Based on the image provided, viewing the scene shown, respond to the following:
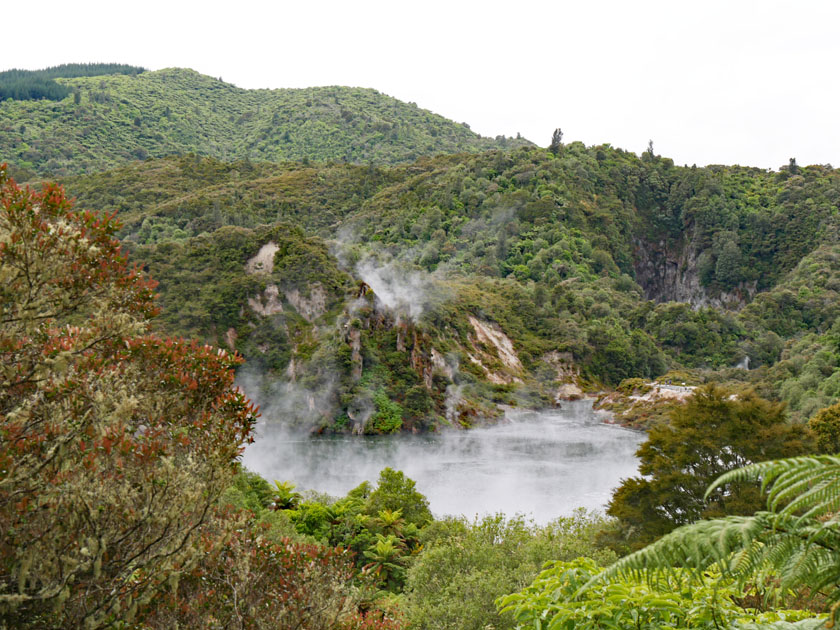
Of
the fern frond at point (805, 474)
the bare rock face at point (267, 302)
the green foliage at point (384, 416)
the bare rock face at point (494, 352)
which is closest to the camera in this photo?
the fern frond at point (805, 474)

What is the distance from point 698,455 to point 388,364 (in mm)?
47823

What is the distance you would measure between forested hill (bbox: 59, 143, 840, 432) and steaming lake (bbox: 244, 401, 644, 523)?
5.83 meters

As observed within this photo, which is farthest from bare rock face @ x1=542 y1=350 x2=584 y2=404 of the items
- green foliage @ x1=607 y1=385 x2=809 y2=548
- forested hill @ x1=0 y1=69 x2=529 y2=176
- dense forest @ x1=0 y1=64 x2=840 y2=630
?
forested hill @ x1=0 y1=69 x2=529 y2=176

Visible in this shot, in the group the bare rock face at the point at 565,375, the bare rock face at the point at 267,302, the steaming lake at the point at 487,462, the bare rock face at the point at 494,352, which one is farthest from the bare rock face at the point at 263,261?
the bare rock face at the point at 565,375

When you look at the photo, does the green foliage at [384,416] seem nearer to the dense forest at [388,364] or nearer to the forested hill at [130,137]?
the dense forest at [388,364]

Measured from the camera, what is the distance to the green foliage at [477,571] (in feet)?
31.4

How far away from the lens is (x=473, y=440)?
48.7 meters

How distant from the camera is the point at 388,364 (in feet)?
199

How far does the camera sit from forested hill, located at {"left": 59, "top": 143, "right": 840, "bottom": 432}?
198 ft

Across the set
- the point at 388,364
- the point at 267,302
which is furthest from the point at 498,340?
the point at 267,302

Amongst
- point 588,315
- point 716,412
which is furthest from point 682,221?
point 716,412

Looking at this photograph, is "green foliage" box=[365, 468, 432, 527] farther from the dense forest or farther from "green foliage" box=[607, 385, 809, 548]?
"green foliage" box=[607, 385, 809, 548]

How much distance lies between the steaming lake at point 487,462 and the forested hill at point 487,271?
583 centimetres

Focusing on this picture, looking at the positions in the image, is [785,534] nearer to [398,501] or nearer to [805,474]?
[805,474]
